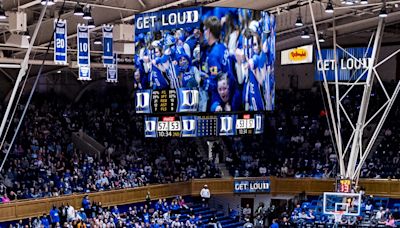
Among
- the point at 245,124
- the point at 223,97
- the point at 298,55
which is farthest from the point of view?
the point at 298,55

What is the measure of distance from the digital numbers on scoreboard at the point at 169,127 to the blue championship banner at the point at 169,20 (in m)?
2.71

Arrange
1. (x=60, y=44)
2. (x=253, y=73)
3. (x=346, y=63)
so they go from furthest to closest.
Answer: (x=346, y=63) < (x=60, y=44) < (x=253, y=73)

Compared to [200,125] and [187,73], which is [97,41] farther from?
[187,73]

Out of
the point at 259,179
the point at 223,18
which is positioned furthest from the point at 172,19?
the point at 259,179

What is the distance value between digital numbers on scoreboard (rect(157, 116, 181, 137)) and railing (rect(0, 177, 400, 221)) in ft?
31.8

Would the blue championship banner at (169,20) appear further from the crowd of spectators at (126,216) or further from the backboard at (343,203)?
the backboard at (343,203)

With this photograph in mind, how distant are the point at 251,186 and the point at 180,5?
14701mm

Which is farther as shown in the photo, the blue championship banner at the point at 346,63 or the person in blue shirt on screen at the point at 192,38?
the blue championship banner at the point at 346,63

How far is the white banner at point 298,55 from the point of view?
41719mm

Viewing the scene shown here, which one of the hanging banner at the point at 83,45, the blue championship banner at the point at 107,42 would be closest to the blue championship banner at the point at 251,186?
the blue championship banner at the point at 107,42

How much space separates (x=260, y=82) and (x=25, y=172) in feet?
45.3

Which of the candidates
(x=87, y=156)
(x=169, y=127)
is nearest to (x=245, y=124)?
(x=169, y=127)

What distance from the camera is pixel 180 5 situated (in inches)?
1156

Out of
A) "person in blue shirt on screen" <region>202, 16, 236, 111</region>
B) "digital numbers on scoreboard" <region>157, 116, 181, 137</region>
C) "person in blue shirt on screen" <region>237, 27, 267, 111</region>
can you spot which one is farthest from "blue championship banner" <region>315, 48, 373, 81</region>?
"digital numbers on scoreboard" <region>157, 116, 181, 137</region>
